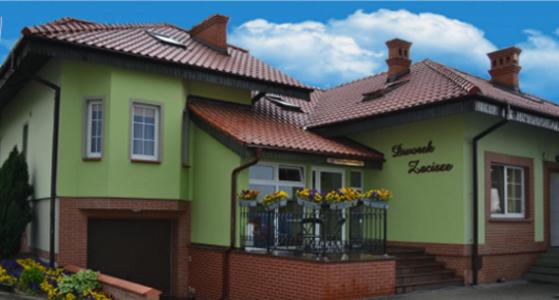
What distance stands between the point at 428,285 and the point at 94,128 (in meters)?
8.04

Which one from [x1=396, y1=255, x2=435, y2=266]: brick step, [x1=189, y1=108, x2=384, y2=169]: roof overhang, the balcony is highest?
[x1=189, y1=108, x2=384, y2=169]: roof overhang

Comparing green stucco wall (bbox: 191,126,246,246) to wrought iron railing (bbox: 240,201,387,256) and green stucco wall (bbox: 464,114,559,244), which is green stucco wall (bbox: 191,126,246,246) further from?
green stucco wall (bbox: 464,114,559,244)

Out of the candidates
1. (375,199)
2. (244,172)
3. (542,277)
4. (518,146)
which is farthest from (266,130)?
(542,277)

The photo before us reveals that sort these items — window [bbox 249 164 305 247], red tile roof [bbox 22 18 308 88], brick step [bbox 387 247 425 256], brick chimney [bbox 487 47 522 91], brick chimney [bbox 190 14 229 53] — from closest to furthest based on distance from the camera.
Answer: window [bbox 249 164 305 247] → red tile roof [bbox 22 18 308 88] → brick step [bbox 387 247 425 256] → brick chimney [bbox 190 14 229 53] → brick chimney [bbox 487 47 522 91]

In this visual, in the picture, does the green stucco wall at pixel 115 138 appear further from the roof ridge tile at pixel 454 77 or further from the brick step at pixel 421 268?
the roof ridge tile at pixel 454 77

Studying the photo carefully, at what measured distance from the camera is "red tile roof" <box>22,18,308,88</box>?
42.2 feet

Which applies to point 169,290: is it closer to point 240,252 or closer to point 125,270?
point 125,270

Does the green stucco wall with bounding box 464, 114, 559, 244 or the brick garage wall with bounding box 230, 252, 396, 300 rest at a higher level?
the green stucco wall with bounding box 464, 114, 559, 244

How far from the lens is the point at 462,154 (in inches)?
528

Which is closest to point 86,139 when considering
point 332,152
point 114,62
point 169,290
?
point 114,62

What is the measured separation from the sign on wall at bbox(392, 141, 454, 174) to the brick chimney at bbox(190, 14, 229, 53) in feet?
18.7

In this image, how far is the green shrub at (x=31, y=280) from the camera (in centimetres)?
1177

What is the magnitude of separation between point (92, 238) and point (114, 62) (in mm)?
3986

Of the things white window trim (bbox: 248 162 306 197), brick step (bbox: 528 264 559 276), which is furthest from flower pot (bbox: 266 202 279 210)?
brick step (bbox: 528 264 559 276)
